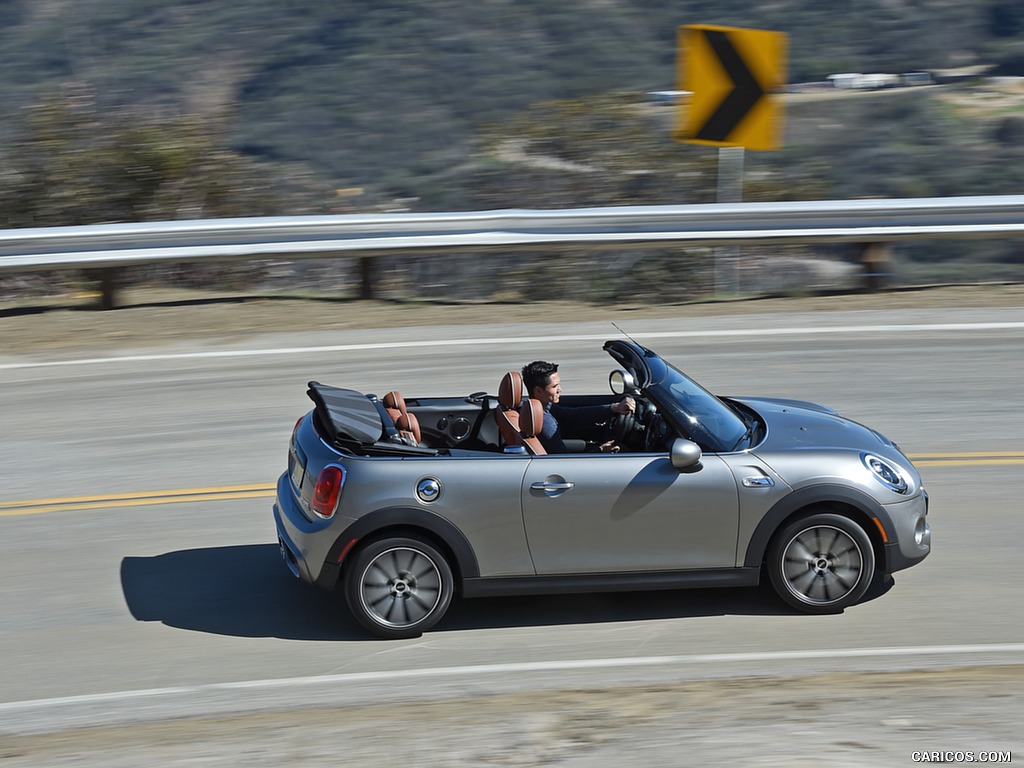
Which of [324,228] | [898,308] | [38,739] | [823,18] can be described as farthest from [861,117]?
[38,739]

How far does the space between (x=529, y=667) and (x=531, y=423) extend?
1.33 m

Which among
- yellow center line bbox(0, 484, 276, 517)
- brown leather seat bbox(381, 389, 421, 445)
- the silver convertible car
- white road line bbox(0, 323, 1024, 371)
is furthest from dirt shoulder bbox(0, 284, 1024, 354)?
the silver convertible car

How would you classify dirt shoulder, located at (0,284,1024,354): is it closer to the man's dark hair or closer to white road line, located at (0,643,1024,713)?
the man's dark hair

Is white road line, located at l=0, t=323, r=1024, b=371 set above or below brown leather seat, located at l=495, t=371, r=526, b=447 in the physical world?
below

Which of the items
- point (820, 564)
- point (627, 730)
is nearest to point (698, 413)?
point (820, 564)

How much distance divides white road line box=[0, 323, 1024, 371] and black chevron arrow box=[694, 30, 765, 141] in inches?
104

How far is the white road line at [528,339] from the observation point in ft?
41.9

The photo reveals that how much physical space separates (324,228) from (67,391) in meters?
3.72

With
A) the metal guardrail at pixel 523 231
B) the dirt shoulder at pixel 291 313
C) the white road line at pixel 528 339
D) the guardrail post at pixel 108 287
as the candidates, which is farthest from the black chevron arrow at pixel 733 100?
the guardrail post at pixel 108 287

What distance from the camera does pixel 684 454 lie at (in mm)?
6789

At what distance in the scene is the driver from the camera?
24.1ft

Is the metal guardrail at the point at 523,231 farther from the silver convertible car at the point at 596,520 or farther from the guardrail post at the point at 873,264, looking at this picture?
the silver convertible car at the point at 596,520

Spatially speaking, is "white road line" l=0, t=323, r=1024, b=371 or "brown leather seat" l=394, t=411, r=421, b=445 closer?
"brown leather seat" l=394, t=411, r=421, b=445

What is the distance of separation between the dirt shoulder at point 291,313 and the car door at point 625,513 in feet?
23.4
